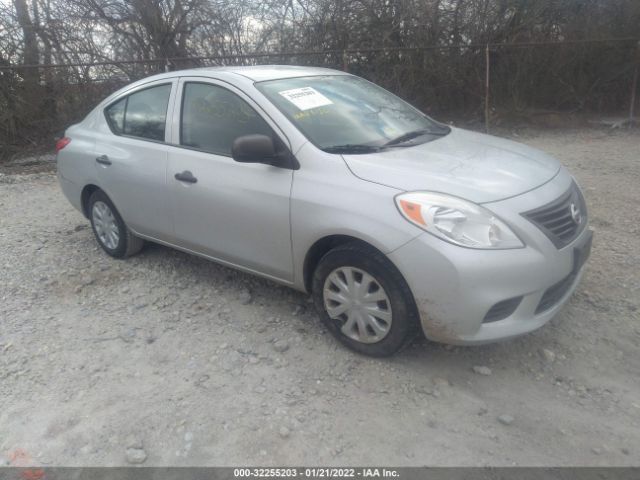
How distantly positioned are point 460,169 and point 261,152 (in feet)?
3.86

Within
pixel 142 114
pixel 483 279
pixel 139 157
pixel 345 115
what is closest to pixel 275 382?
pixel 483 279

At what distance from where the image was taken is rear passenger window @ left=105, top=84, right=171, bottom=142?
425 centimetres

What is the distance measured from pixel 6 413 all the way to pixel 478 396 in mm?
2568

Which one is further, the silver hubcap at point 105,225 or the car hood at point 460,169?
the silver hubcap at point 105,225

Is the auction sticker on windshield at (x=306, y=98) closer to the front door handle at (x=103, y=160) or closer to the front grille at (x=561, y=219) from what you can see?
the front grille at (x=561, y=219)

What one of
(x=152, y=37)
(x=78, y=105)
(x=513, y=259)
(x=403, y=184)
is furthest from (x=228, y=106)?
(x=152, y=37)

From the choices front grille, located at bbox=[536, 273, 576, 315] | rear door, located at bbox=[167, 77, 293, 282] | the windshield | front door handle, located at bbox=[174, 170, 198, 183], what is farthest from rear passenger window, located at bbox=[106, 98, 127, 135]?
front grille, located at bbox=[536, 273, 576, 315]

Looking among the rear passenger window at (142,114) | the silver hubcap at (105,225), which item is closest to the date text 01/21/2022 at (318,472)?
the rear passenger window at (142,114)

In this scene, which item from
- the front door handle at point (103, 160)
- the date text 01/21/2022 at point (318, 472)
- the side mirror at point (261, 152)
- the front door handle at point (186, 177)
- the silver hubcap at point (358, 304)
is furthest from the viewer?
the front door handle at point (103, 160)

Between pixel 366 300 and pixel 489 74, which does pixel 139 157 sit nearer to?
pixel 366 300

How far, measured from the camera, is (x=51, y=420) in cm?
293

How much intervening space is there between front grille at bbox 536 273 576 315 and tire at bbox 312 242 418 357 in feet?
2.24

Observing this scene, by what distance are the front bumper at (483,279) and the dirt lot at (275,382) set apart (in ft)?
1.22

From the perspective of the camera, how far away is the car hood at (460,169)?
299 centimetres
